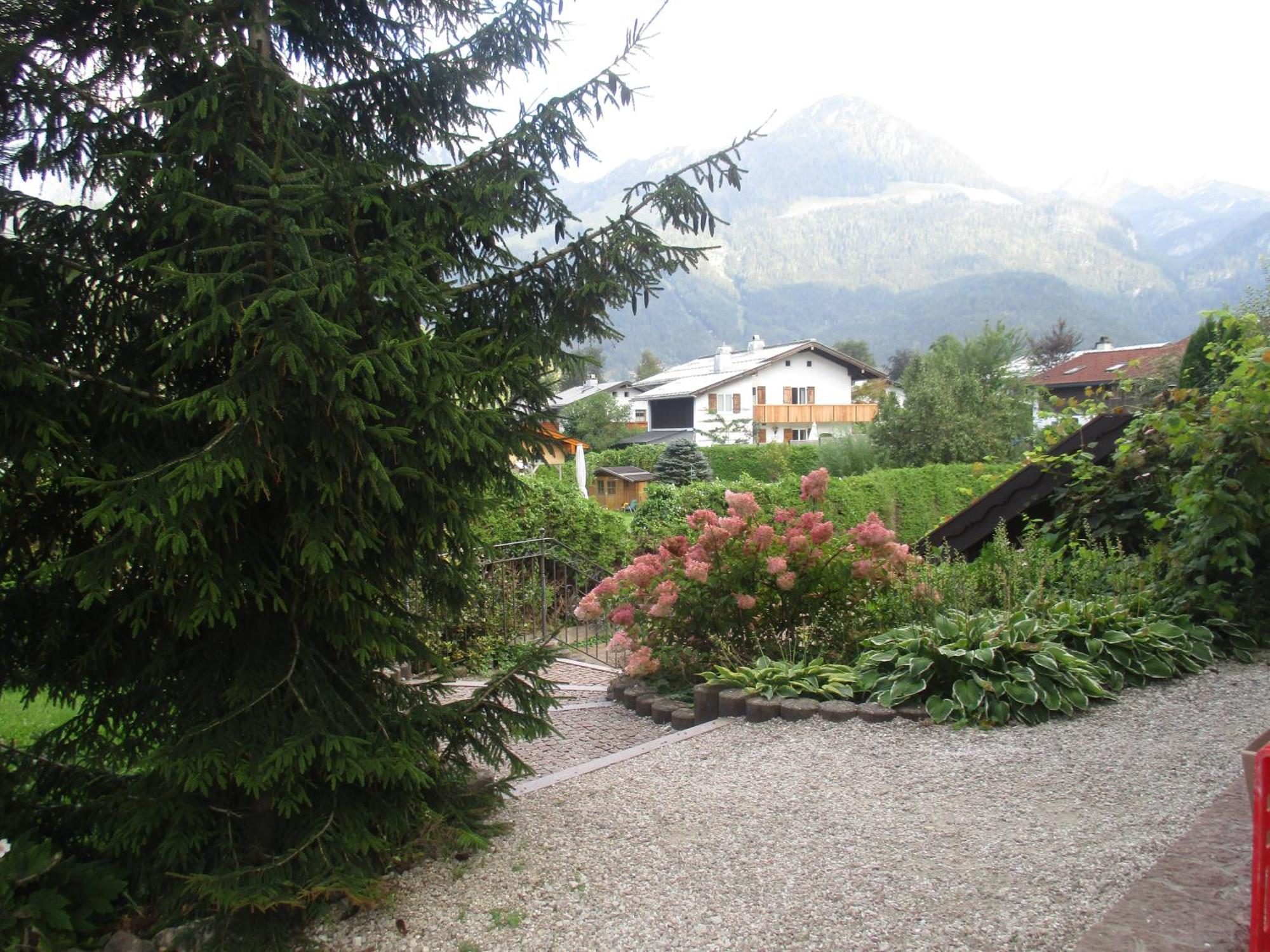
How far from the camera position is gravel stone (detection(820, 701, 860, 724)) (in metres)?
5.05

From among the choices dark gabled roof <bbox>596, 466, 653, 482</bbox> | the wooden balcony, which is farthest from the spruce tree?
the wooden balcony

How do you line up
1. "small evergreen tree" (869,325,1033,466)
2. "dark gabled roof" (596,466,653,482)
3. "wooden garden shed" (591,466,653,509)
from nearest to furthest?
"small evergreen tree" (869,325,1033,466) → "dark gabled roof" (596,466,653,482) → "wooden garden shed" (591,466,653,509)

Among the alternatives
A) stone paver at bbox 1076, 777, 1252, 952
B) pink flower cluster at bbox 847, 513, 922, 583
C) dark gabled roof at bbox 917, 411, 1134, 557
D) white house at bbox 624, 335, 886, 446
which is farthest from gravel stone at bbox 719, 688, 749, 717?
white house at bbox 624, 335, 886, 446

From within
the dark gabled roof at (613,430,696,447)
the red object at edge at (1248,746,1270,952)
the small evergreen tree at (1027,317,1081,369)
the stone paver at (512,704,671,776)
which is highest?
the small evergreen tree at (1027,317,1081,369)

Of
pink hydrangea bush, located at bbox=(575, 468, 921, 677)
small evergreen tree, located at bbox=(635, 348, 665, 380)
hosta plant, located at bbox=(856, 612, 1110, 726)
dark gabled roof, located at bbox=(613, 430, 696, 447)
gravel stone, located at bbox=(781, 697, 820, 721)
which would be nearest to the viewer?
hosta plant, located at bbox=(856, 612, 1110, 726)

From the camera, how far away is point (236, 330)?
8.70 ft

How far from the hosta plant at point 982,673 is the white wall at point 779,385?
46166 mm

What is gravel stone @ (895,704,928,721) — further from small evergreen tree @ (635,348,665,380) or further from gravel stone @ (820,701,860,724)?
small evergreen tree @ (635,348,665,380)

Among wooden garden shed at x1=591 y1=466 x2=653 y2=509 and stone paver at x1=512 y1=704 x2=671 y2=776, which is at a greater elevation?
wooden garden shed at x1=591 y1=466 x2=653 y2=509

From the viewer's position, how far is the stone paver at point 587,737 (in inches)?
216

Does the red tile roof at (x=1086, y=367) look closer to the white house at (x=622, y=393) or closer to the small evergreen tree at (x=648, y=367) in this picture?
the white house at (x=622, y=393)

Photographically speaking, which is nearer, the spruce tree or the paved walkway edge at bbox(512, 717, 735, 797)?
the spruce tree

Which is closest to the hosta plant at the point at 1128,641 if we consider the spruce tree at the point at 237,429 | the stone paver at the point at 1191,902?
the stone paver at the point at 1191,902

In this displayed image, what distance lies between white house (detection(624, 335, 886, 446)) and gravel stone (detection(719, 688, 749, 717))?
4317 centimetres
